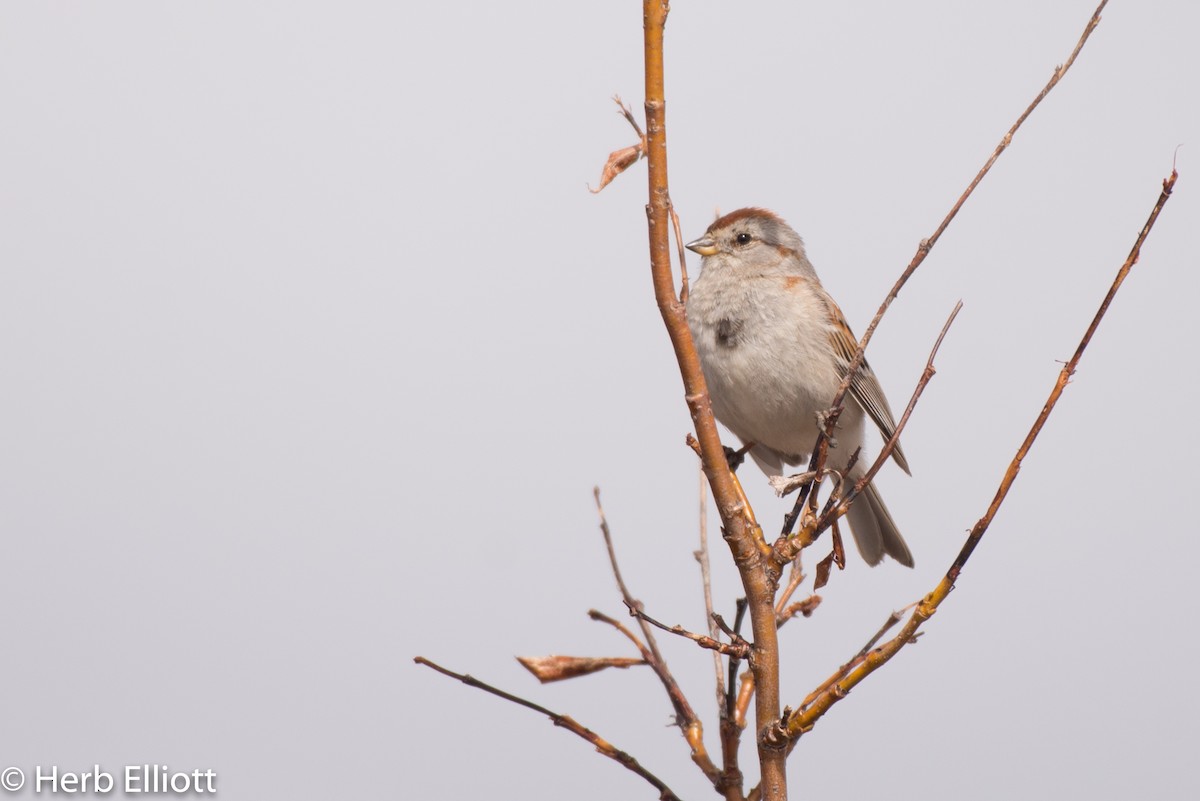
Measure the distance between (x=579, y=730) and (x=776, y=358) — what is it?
2.33m

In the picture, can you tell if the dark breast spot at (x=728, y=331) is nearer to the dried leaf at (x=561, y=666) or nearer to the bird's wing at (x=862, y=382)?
the bird's wing at (x=862, y=382)

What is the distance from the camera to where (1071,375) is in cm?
Answer: 195

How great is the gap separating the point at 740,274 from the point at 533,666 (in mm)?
2713

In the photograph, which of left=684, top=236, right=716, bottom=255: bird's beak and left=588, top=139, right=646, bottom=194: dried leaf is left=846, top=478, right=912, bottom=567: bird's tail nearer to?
left=684, top=236, right=716, bottom=255: bird's beak

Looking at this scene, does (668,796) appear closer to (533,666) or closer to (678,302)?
(533,666)

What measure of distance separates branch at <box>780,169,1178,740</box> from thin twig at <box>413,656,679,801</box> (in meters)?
0.25

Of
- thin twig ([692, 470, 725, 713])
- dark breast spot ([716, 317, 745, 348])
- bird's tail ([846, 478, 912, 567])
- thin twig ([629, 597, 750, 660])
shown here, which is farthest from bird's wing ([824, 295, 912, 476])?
thin twig ([629, 597, 750, 660])

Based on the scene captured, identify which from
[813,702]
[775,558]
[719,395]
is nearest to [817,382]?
[719,395]

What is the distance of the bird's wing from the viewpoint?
4.56 metres

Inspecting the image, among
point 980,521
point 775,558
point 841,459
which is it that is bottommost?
point 980,521

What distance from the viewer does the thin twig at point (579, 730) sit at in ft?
6.82

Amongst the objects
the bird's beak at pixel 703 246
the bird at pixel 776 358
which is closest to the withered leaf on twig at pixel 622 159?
the bird at pixel 776 358

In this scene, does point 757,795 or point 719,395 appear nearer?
point 757,795

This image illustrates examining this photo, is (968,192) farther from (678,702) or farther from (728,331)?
(728,331)
